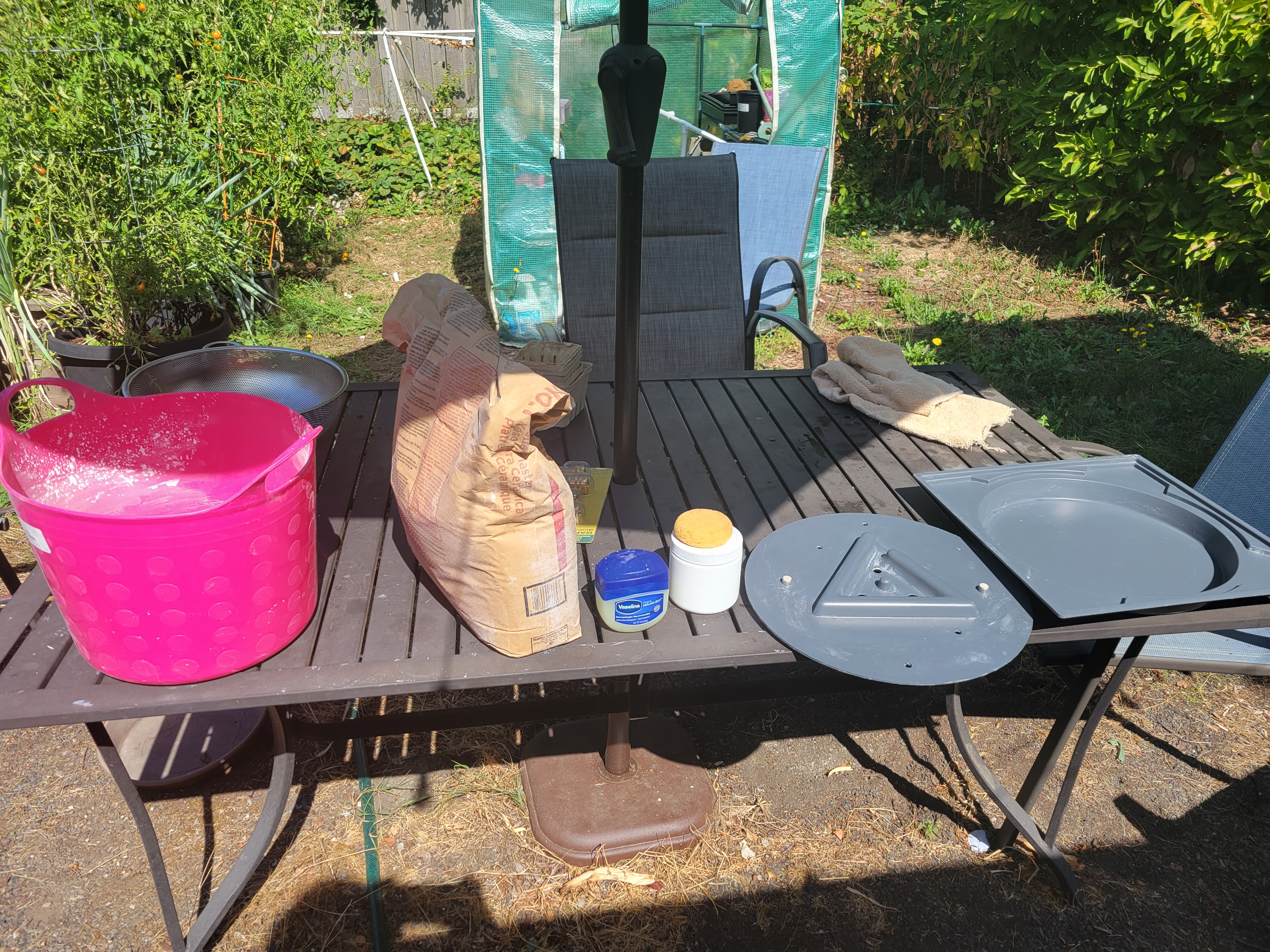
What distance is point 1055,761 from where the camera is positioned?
6.02 feet

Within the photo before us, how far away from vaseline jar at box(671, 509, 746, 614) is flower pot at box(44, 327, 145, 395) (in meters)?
2.73

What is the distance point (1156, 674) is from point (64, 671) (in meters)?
2.86

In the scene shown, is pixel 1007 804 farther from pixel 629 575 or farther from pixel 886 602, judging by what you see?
pixel 629 575

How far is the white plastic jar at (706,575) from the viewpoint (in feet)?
→ 4.30

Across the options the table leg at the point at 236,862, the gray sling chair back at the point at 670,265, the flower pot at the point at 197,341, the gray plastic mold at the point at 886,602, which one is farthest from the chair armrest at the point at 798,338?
the flower pot at the point at 197,341

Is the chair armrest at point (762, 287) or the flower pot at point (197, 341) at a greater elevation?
the chair armrest at point (762, 287)

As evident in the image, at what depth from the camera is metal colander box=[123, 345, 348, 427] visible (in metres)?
1.69

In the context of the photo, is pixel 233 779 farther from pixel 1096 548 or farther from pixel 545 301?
pixel 545 301

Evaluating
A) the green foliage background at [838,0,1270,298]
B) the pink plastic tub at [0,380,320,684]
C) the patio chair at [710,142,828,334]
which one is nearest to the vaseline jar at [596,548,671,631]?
the pink plastic tub at [0,380,320,684]

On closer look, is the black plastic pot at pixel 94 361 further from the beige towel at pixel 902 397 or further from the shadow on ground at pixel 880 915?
the beige towel at pixel 902 397

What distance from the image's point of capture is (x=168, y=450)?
1371 millimetres

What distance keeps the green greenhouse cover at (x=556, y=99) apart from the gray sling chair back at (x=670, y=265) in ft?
4.28

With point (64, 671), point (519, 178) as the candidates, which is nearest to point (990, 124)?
point (519, 178)

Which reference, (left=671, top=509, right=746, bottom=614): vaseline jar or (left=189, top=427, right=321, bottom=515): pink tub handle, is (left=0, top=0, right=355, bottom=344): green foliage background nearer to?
(left=189, top=427, right=321, bottom=515): pink tub handle
